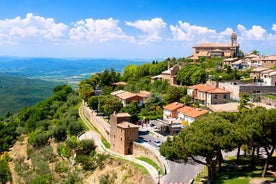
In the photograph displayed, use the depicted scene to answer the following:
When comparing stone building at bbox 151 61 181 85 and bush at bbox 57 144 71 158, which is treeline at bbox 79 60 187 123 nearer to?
stone building at bbox 151 61 181 85

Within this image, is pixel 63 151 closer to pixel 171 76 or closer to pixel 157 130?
pixel 157 130

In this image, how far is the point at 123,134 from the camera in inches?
1495

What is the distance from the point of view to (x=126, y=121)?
40406mm

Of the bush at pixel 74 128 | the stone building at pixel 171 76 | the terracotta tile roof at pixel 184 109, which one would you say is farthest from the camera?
the stone building at pixel 171 76

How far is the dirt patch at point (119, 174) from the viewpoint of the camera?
102ft

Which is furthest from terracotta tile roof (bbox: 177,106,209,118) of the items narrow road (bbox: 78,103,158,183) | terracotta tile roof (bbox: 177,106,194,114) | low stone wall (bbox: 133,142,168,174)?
narrow road (bbox: 78,103,158,183)

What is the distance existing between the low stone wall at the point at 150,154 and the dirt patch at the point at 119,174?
6.21 ft

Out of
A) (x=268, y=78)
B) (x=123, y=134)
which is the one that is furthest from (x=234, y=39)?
(x=123, y=134)

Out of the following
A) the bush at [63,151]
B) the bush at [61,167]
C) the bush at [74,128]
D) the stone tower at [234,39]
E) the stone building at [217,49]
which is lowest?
the bush at [61,167]

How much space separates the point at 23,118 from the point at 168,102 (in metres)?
38.9

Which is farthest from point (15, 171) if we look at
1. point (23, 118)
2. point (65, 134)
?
point (23, 118)

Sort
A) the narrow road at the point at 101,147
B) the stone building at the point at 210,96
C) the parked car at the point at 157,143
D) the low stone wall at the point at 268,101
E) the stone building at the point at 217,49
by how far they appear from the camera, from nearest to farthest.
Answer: the narrow road at the point at 101,147 → the parked car at the point at 157,143 → the low stone wall at the point at 268,101 → the stone building at the point at 210,96 → the stone building at the point at 217,49

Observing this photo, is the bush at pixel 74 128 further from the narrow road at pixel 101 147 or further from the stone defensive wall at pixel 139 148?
the stone defensive wall at pixel 139 148

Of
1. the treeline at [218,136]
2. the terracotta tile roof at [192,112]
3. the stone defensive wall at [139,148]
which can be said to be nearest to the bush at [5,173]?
the stone defensive wall at [139,148]
